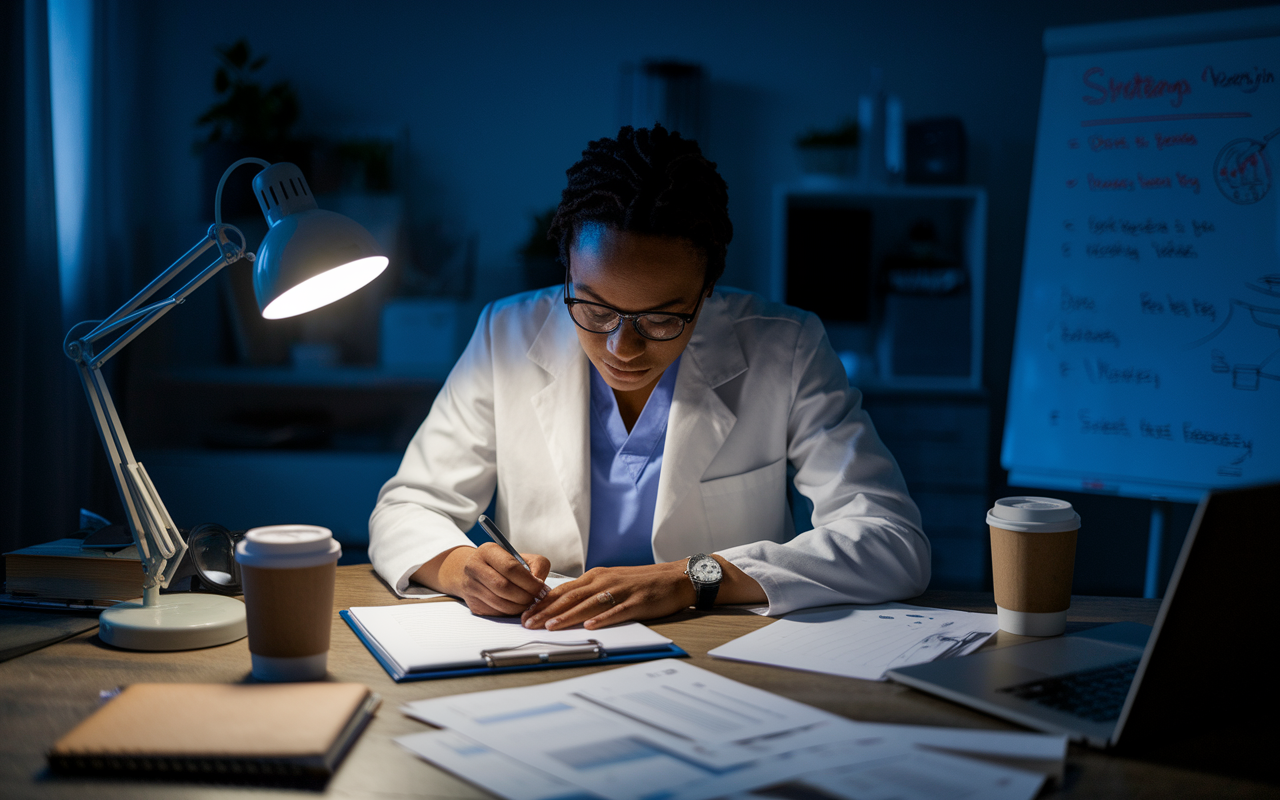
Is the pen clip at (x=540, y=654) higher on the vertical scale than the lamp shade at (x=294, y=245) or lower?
lower

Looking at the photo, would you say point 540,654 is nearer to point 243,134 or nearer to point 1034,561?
point 1034,561

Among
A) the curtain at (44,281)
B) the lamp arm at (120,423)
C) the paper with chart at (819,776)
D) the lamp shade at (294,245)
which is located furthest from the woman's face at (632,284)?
the curtain at (44,281)

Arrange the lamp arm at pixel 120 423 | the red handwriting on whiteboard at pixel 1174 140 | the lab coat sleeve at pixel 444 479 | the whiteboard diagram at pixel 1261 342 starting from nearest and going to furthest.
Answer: the lamp arm at pixel 120 423 → the lab coat sleeve at pixel 444 479 → the whiteboard diagram at pixel 1261 342 → the red handwriting on whiteboard at pixel 1174 140

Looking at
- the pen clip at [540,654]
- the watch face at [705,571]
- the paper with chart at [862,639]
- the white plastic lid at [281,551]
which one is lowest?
the paper with chart at [862,639]

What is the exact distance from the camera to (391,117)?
3162mm

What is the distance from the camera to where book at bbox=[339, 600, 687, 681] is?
3.01 ft

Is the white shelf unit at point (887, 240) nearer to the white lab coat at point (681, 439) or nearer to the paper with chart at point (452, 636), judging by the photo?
the white lab coat at point (681, 439)

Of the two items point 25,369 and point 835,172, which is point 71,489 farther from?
point 835,172

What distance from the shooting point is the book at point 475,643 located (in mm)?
917

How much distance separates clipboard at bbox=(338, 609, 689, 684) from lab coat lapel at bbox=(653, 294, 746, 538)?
0.53 m

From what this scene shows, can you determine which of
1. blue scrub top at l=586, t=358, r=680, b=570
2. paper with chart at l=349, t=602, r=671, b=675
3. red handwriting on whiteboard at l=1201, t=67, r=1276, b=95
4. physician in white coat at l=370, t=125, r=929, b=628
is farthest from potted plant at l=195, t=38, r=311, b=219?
red handwriting on whiteboard at l=1201, t=67, r=1276, b=95

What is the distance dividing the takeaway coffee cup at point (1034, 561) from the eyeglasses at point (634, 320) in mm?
522

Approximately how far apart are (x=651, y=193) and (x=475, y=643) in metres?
0.68

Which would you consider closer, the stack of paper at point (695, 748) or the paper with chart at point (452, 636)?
the stack of paper at point (695, 748)
